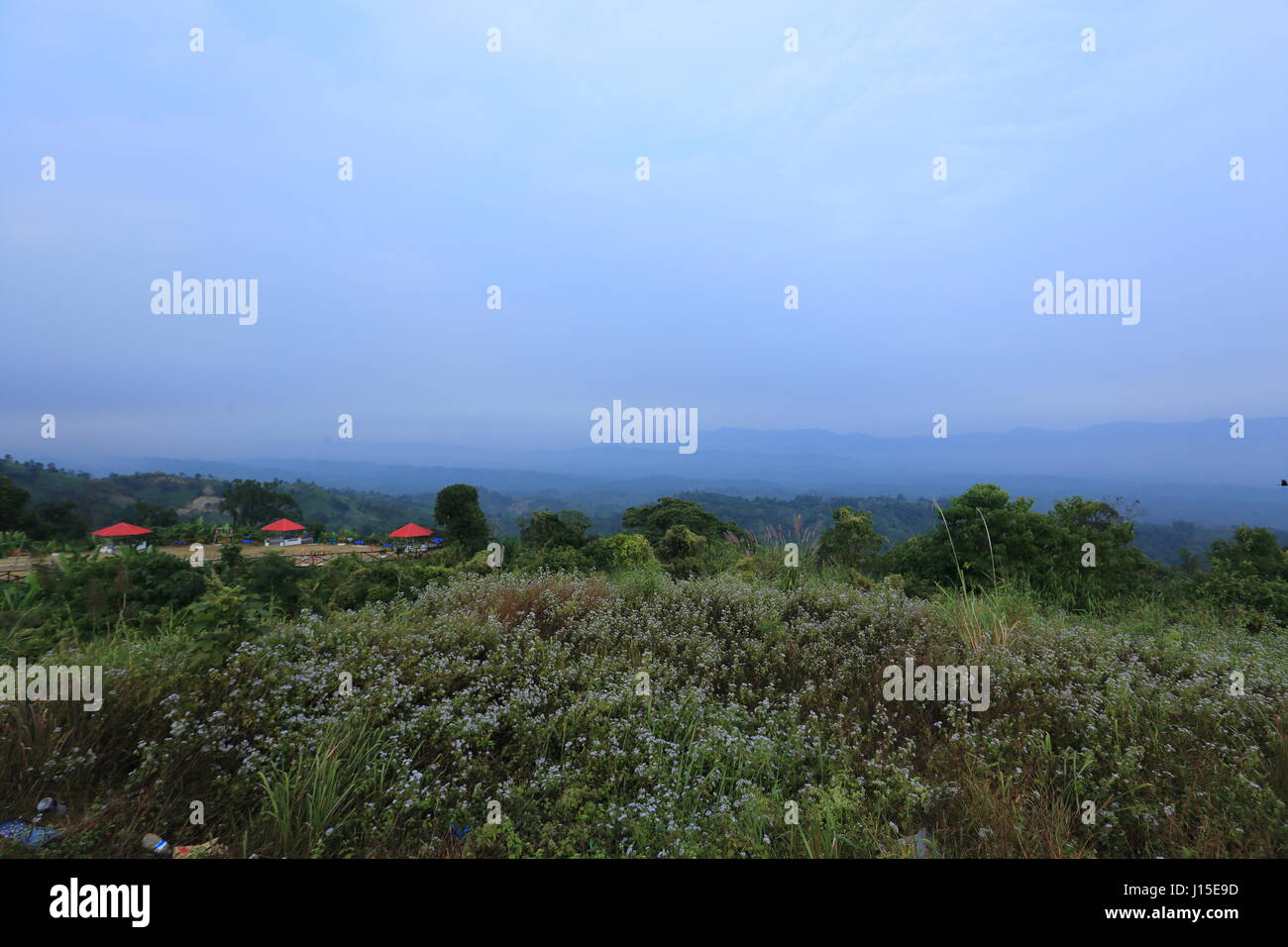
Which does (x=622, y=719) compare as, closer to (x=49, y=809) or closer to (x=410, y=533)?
(x=49, y=809)

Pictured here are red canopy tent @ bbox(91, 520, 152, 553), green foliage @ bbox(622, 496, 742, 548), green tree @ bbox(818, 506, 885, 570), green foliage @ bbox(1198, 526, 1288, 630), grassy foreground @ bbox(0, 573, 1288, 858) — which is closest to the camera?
grassy foreground @ bbox(0, 573, 1288, 858)

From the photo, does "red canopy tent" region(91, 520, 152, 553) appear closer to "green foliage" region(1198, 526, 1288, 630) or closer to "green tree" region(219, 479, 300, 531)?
"green tree" region(219, 479, 300, 531)

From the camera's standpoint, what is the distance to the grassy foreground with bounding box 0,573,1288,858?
2.67 m

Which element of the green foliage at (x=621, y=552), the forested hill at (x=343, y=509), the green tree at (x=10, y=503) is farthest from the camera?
the green foliage at (x=621, y=552)

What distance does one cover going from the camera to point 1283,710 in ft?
11.9

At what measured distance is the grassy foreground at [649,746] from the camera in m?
2.67

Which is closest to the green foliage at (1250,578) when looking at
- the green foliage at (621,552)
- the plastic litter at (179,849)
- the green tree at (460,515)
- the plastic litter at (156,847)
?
the green foliage at (621,552)

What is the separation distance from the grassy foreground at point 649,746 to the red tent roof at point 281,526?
17.2ft

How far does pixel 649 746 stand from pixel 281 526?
9099 millimetres

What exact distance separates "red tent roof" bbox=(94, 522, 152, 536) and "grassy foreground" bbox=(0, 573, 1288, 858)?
4.50 m

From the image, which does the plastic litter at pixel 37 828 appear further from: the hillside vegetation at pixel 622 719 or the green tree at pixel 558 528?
the green tree at pixel 558 528

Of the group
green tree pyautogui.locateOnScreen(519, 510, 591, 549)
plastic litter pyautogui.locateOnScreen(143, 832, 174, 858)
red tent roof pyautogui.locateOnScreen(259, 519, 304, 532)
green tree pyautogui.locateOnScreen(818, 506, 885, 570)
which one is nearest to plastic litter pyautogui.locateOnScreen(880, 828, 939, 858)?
plastic litter pyautogui.locateOnScreen(143, 832, 174, 858)
